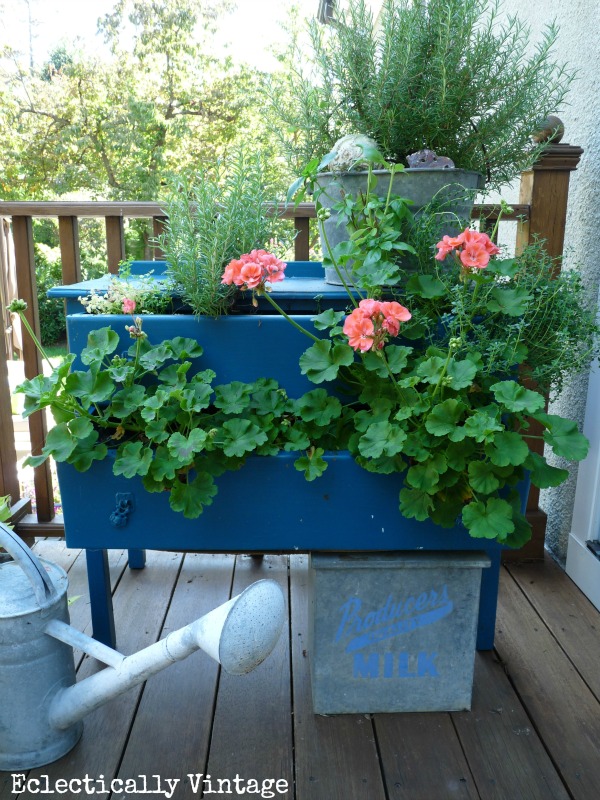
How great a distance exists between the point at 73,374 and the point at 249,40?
38.8 ft

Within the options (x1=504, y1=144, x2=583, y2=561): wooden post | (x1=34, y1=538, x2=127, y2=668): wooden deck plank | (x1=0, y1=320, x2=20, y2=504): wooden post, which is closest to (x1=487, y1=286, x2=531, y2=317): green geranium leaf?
(x1=504, y1=144, x2=583, y2=561): wooden post

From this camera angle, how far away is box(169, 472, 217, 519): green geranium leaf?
46.3 inches

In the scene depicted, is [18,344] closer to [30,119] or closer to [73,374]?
[30,119]

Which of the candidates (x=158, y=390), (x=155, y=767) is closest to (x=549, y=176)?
(x=158, y=390)

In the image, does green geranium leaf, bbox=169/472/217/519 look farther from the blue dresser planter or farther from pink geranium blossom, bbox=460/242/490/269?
pink geranium blossom, bbox=460/242/490/269

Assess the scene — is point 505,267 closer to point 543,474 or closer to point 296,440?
point 543,474

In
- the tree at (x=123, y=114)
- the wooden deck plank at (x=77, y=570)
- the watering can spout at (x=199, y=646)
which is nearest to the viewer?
the watering can spout at (x=199, y=646)

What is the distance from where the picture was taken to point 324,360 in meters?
1.21

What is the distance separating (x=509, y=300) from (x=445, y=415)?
0.26m

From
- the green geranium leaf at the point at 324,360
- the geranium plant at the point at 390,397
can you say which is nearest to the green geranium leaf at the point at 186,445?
the geranium plant at the point at 390,397

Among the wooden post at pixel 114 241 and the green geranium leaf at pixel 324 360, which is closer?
the green geranium leaf at pixel 324 360

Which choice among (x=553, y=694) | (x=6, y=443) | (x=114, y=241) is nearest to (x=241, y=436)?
(x=553, y=694)

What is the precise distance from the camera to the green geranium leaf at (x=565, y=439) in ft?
3.76

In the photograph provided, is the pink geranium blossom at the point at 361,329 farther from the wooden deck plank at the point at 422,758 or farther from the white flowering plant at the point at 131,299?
the wooden deck plank at the point at 422,758
